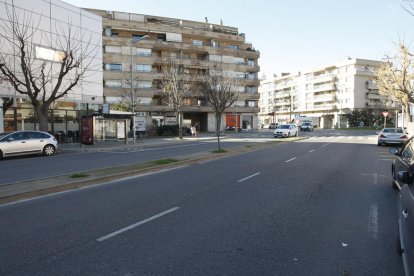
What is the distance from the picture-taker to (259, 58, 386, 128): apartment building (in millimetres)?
92975

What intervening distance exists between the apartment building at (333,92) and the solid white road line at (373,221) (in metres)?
79.2

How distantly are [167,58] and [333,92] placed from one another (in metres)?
57.0

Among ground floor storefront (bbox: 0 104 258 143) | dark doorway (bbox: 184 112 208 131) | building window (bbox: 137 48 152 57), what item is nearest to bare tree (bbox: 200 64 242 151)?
ground floor storefront (bbox: 0 104 258 143)

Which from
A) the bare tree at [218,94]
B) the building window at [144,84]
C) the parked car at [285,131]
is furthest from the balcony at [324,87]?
the parked car at [285,131]

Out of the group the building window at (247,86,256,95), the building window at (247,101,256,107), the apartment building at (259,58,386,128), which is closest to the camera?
the building window at (247,101,256,107)

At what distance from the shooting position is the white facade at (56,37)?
86.1 feet

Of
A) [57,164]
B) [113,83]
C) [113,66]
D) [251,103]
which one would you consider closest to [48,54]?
[57,164]

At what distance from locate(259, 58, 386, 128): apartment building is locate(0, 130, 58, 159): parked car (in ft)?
231

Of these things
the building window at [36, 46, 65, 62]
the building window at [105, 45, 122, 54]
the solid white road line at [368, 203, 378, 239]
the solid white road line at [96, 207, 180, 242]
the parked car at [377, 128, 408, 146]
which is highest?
the building window at [105, 45, 122, 54]

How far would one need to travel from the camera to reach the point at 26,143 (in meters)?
18.9

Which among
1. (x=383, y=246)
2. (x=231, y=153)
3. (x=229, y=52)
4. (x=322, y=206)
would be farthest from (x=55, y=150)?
(x=229, y=52)

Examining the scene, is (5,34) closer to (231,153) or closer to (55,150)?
(55,150)

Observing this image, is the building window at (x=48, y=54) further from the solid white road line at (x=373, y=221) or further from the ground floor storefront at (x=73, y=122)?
the solid white road line at (x=373, y=221)

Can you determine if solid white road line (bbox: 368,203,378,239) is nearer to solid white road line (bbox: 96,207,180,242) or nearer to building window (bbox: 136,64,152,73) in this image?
solid white road line (bbox: 96,207,180,242)
